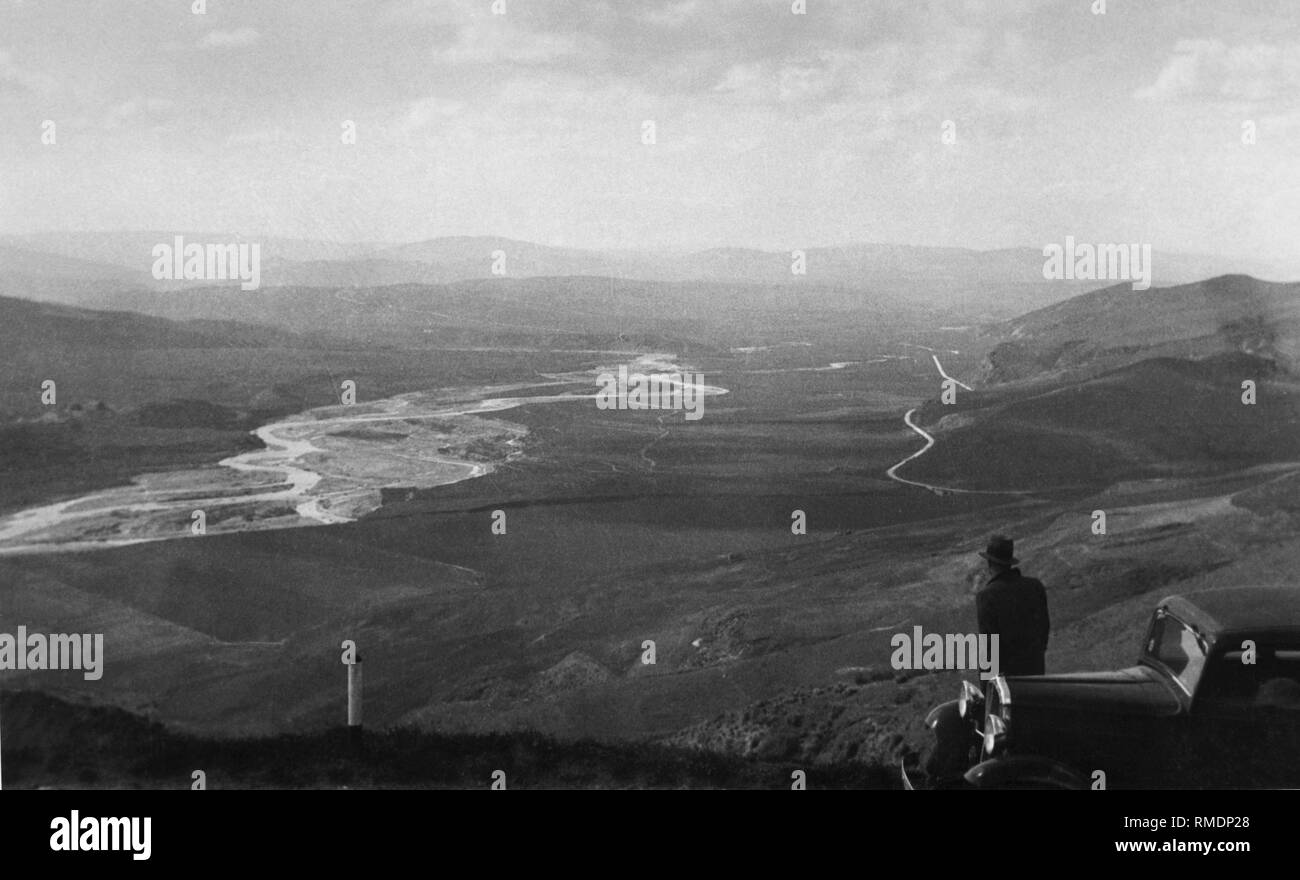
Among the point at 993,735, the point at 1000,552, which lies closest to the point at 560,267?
the point at 1000,552

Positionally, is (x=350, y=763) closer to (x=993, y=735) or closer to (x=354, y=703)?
(x=354, y=703)

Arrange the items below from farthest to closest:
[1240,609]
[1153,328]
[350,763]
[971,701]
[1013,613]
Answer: [1153,328]
[350,763]
[1013,613]
[971,701]
[1240,609]

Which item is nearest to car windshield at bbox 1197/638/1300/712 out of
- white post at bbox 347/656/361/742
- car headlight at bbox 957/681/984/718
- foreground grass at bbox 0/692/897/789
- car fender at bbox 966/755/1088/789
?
car fender at bbox 966/755/1088/789

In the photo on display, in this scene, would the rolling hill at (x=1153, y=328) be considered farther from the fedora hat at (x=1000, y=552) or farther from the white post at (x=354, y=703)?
the white post at (x=354, y=703)

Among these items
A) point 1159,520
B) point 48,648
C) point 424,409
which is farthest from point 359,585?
point 1159,520

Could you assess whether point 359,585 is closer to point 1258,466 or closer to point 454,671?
point 454,671

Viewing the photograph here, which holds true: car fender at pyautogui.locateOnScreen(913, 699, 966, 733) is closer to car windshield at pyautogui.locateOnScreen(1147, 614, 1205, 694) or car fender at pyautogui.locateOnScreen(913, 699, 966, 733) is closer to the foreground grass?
the foreground grass

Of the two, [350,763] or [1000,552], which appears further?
[350,763]
